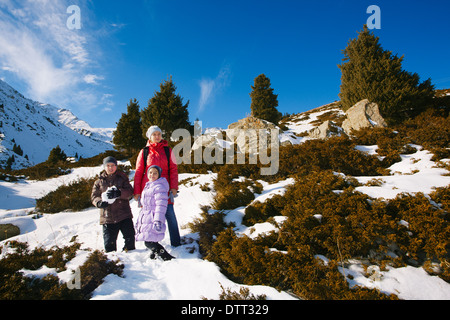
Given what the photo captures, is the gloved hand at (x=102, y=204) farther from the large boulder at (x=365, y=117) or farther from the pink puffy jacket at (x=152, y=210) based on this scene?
the large boulder at (x=365, y=117)

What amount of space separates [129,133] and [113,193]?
17.0m

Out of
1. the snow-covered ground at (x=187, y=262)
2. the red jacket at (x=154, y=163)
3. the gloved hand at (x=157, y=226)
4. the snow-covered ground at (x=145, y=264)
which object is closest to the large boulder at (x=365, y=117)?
the snow-covered ground at (x=187, y=262)

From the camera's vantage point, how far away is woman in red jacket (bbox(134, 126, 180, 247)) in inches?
159

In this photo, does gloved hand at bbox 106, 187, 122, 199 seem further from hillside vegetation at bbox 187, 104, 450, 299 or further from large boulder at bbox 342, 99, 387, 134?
large boulder at bbox 342, 99, 387, 134

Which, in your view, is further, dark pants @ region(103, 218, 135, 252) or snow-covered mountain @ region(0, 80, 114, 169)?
snow-covered mountain @ region(0, 80, 114, 169)

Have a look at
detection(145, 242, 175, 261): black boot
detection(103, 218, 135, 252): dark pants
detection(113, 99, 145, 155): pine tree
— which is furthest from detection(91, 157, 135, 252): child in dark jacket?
detection(113, 99, 145, 155): pine tree

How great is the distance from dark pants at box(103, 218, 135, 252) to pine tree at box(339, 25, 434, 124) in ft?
49.2

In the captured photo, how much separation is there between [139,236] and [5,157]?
68.4 meters

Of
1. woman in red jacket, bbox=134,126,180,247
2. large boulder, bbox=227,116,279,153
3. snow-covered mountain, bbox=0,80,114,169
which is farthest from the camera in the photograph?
snow-covered mountain, bbox=0,80,114,169

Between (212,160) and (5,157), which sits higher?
(5,157)

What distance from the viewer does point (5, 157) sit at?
4578cm
